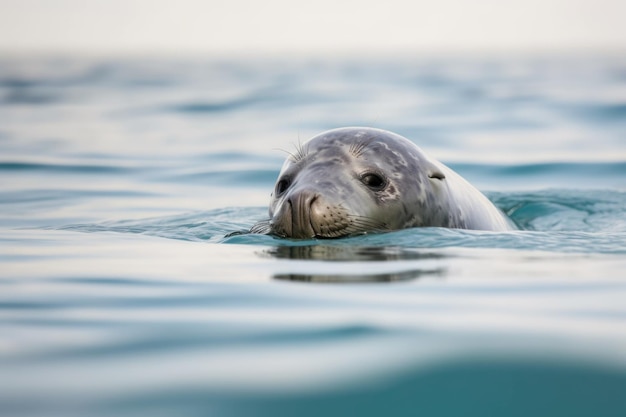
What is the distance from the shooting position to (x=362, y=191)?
235 inches

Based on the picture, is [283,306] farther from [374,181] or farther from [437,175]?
[437,175]

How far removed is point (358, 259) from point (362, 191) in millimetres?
926

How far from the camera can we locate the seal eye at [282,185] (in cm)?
619

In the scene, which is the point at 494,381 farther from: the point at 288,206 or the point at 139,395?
the point at 288,206

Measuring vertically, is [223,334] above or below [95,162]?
below

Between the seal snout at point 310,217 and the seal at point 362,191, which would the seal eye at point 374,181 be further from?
the seal snout at point 310,217

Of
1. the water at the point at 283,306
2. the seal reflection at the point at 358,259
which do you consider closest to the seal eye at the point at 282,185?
the water at the point at 283,306

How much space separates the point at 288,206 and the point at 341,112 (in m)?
13.2

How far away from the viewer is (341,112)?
61.5 ft

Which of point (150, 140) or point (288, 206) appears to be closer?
point (288, 206)

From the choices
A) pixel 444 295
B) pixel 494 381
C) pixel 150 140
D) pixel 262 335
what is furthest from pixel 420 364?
pixel 150 140

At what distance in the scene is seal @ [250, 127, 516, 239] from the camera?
5.69m

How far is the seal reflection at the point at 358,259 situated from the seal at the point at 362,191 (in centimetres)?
23

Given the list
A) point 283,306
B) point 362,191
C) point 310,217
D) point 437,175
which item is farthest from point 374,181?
point 283,306
